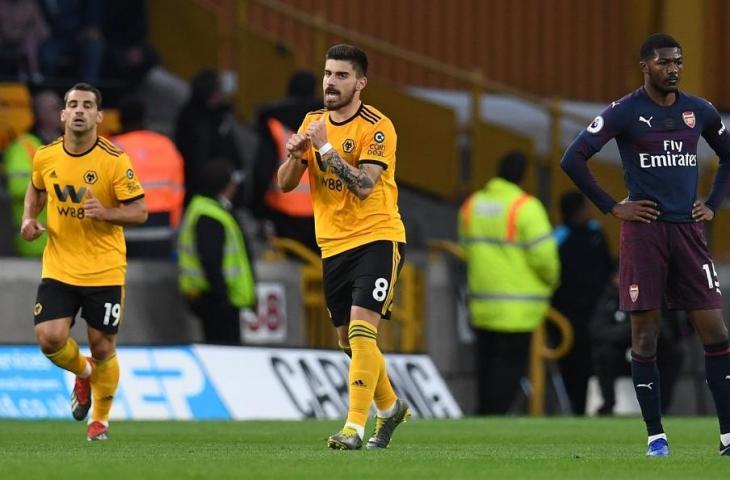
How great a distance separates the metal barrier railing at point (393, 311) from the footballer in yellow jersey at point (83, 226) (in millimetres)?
5614

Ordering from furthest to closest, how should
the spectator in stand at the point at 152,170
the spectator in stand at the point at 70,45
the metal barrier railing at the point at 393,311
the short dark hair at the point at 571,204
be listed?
the spectator in stand at the point at 70,45, the short dark hair at the point at 571,204, the metal barrier railing at the point at 393,311, the spectator in stand at the point at 152,170

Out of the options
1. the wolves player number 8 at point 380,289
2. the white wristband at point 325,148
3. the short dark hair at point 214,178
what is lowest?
the wolves player number 8 at point 380,289

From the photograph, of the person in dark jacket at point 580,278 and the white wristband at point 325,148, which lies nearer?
the white wristband at point 325,148

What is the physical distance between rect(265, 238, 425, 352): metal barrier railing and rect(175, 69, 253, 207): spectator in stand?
76cm

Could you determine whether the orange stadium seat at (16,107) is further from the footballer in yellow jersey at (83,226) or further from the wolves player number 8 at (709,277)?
the wolves player number 8 at (709,277)

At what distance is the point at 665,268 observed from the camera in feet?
37.1

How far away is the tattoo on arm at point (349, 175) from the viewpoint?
11.5 m

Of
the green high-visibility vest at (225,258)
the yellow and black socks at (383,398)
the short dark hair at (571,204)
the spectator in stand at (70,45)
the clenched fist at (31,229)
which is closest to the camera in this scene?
the yellow and black socks at (383,398)

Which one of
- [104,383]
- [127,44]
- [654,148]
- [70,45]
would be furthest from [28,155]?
[654,148]

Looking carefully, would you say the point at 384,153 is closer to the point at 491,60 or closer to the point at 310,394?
the point at 310,394

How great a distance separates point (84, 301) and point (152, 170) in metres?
4.85

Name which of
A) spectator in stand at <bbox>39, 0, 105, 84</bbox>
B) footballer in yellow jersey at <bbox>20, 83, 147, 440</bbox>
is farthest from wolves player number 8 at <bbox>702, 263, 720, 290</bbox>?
spectator in stand at <bbox>39, 0, 105, 84</bbox>

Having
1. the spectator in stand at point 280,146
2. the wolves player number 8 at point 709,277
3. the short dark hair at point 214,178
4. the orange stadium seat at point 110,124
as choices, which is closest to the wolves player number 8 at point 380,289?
the wolves player number 8 at point 709,277

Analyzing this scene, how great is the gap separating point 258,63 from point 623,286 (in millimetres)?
11634
